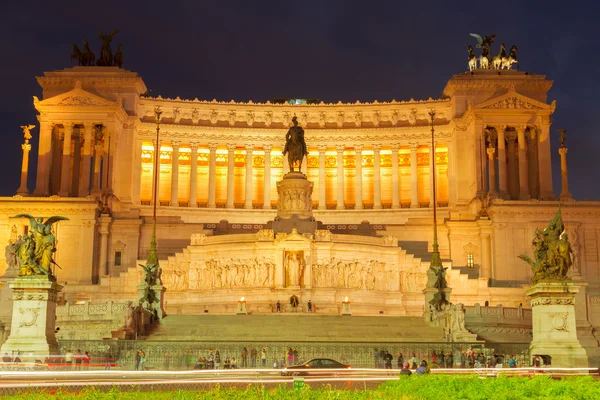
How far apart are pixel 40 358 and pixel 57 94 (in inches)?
2396

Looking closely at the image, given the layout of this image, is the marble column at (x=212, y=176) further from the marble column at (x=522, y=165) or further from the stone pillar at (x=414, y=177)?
the marble column at (x=522, y=165)

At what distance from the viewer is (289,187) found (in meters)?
69.0

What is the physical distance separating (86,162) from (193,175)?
474 inches

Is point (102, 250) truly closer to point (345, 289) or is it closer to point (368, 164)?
point (345, 289)

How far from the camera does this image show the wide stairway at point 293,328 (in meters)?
46.7

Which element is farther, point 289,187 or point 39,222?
point 289,187

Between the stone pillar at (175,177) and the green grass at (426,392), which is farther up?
the stone pillar at (175,177)

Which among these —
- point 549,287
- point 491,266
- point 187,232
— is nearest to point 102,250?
point 187,232

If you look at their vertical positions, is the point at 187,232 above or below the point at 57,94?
below

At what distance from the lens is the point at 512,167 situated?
3632 inches

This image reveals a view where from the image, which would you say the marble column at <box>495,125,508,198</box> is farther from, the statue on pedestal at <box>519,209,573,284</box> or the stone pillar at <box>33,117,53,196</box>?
the statue on pedestal at <box>519,209,573,284</box>

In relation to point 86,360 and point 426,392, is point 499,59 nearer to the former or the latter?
point 86,360

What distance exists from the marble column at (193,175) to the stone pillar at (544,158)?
36056 mm

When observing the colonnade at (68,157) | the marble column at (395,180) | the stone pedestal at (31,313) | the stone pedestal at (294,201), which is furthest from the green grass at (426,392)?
the marble column at (395,180)
